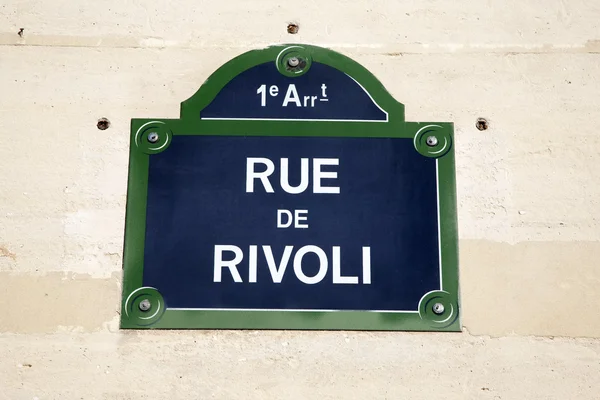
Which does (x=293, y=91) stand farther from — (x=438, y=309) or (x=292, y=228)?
(x=438, y=309)

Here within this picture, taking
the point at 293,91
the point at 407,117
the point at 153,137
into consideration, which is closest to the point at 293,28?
the point at 293,91

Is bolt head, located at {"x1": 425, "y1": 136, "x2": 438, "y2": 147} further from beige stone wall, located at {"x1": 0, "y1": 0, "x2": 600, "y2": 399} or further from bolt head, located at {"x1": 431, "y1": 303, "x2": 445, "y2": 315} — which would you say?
bolt head, located at {"x1": 431, "y1": 303, "x2": 445, "y2": 315}

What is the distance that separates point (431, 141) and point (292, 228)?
0.59m

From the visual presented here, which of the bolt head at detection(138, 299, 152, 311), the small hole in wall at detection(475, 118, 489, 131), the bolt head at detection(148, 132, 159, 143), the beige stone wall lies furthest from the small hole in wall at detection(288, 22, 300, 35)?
the bolt head at detection(138, 299, 152, 311)

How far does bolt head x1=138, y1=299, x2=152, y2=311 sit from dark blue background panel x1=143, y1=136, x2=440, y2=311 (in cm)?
6

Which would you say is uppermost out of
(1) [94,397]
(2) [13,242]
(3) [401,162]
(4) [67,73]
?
(4) [67,73]

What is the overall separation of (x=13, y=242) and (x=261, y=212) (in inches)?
33.8

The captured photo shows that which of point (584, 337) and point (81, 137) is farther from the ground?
point (81, 137)

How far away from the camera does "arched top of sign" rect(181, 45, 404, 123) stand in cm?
324

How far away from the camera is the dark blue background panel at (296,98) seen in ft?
10.6

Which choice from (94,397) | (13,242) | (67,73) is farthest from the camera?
(67,73)

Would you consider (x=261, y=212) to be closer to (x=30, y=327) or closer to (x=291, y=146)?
(x=291, y=146)

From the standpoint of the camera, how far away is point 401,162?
3.18 meters

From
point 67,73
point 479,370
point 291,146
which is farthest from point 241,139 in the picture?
point 479,370
